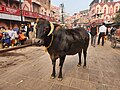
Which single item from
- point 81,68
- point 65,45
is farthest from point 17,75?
point 81,68

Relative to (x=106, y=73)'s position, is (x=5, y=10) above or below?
above

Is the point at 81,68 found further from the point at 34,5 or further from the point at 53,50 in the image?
the point at 34,5

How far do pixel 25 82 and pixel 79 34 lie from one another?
2349 millimetres

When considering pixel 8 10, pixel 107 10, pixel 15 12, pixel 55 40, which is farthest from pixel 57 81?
pixel 107 10

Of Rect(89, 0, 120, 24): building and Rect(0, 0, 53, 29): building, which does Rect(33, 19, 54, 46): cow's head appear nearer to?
Rect(0, 0, 53, 29): building

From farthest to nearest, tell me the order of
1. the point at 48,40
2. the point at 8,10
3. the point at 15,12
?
the point at 15,12 → the point at 8,10 → the point at 48,40

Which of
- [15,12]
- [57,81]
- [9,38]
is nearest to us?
[57,81]

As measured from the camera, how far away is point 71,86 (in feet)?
11.3

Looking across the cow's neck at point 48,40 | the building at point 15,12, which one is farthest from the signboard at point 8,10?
the cow's neck at point 48,40

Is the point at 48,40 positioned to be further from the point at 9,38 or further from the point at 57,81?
the point at 9,38

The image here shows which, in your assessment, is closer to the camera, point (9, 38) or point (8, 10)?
point (9, 38)

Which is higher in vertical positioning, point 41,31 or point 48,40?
point 41,31

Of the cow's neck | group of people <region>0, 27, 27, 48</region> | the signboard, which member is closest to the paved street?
the cow's neck

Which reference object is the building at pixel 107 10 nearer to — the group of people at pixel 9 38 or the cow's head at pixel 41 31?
the group of people at pixel 9 38
